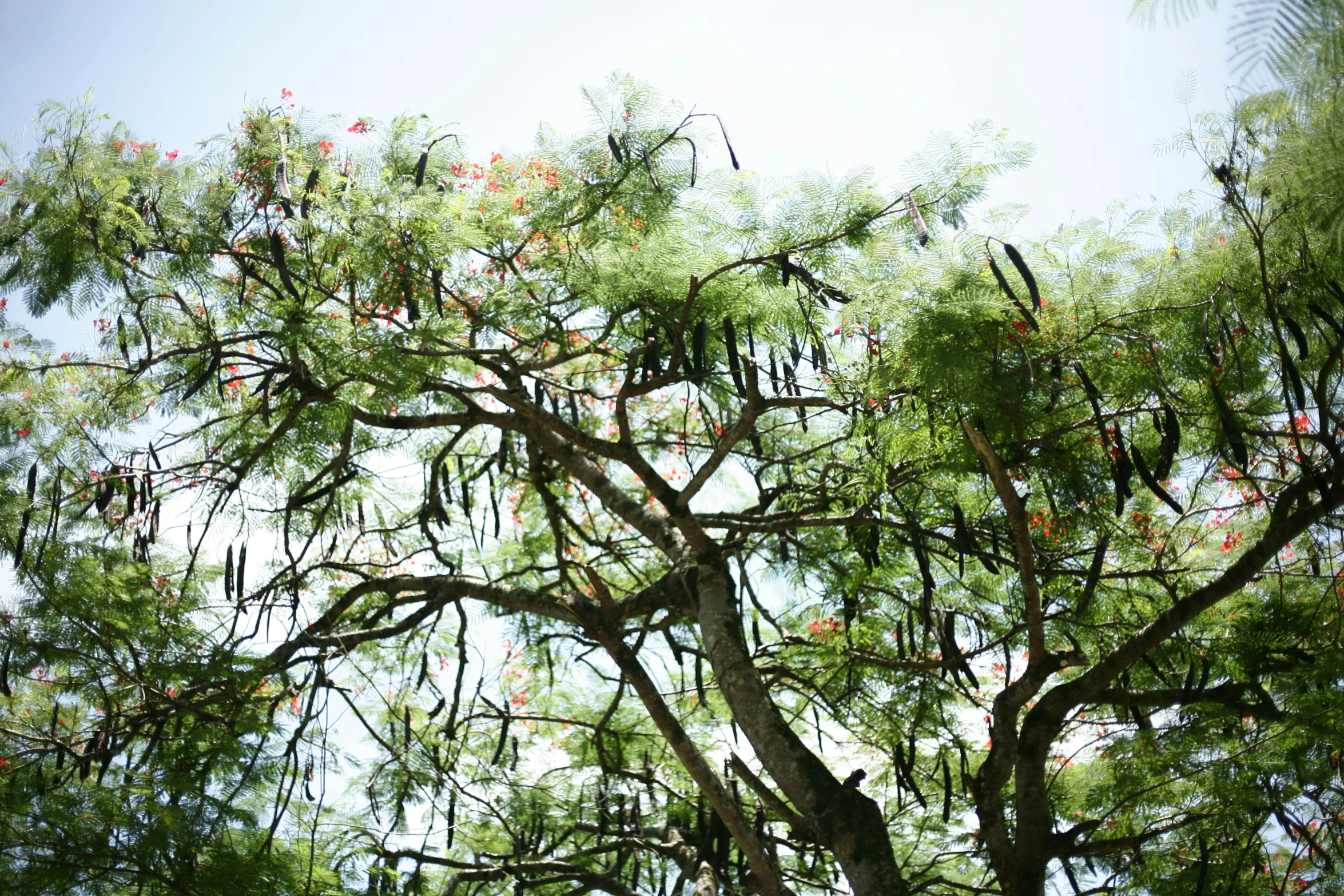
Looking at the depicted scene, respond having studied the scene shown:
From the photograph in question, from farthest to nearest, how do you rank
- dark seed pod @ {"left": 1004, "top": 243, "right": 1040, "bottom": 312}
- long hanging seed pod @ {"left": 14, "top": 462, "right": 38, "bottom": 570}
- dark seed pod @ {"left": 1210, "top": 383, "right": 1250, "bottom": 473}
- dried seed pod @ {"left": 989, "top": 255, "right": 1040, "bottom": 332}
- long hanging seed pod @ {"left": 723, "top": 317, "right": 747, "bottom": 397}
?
long hanging seed pod @ {"left": 14, "top": 462, "right": 38, "bottom": 570}
long hanging seed pod @ {"left": 723, "top": 317, "right": 747, "bottom": 397}
dried seed pod @ {"left": 989, "top": 255, "right": 1040, "bottom": 332}
dark seed pod @ {"left": 1004, "top": 243, "right": 1040, "bottom": 312}
dark seed pod @ {"left": 1210, "top": 383, "right": 1250, "bottom": 473}

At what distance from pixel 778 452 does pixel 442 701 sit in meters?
2.81

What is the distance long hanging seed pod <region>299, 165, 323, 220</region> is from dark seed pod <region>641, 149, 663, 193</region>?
162cm

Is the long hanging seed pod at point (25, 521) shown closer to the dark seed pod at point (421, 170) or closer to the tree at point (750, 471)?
the tree at point (750, 471)

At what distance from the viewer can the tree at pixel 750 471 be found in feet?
15.0

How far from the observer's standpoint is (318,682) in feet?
18.2

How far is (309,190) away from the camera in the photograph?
16.5ft

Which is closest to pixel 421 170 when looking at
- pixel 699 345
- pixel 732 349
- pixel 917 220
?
pixel 699 345

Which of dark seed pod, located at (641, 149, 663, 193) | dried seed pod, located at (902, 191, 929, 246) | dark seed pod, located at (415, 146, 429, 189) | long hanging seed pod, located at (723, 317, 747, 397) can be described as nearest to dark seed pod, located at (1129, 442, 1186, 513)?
dried seed pod, located at (902, 191, 929, 246)

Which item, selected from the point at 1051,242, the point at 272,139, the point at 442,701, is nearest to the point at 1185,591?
the point at 1051,242

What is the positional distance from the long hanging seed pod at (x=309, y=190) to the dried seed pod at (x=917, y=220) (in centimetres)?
280

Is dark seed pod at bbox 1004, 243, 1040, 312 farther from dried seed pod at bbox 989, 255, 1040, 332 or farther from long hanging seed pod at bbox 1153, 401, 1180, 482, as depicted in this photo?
Answer: long hanging seed pod at bbox 1153, 401, 1180, 482

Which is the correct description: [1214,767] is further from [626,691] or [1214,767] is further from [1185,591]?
[626,691]

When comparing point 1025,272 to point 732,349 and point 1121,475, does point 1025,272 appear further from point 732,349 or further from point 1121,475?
point 732,349

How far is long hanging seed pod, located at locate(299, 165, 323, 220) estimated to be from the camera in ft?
15.9
